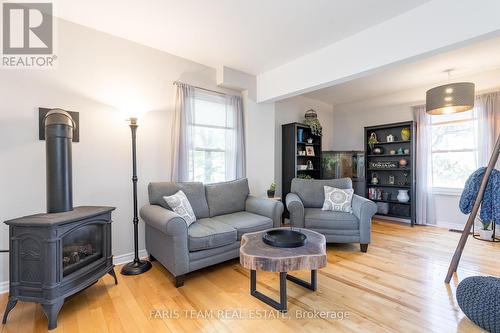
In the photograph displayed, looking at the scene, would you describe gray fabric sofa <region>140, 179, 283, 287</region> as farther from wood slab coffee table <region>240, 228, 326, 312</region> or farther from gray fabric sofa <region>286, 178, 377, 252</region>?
wood slab coffee table <region>240, 228, 326, 312</region>

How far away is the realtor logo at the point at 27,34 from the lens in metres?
2.15

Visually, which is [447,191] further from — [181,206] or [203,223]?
[181,206]

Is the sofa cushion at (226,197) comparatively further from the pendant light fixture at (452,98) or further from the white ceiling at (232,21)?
the pendant light fixture at (452,98)

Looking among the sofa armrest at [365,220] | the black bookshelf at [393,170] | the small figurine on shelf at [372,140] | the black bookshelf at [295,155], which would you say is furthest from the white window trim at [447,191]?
the sofa armrest at [365,220]

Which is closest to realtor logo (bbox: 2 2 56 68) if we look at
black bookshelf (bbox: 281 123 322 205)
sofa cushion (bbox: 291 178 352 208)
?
sofa cushion (bbox: 291 178 352 208)

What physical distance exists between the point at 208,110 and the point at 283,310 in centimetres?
276

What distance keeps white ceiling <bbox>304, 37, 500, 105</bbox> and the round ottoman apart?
2.12 meters

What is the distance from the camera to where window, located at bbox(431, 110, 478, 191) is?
13.0ft

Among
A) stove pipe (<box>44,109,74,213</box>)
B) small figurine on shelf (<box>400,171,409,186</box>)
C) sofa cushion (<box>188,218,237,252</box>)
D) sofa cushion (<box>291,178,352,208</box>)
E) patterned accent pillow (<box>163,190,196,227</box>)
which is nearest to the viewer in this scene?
stove pipe (<box>44,109,74,213</box>)

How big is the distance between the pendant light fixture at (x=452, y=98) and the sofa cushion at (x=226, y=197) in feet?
8.57

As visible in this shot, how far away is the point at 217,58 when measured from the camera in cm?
326

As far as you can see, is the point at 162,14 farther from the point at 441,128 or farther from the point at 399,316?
the point at 441,128

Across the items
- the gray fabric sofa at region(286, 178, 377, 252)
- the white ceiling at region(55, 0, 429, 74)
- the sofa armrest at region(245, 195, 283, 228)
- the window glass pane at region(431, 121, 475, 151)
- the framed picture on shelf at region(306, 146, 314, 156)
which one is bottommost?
the gray fabric sofa at region(286, 178, 377, 252)

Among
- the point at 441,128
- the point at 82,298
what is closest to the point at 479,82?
the point at 441,128
